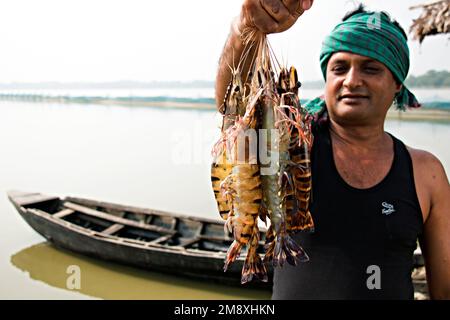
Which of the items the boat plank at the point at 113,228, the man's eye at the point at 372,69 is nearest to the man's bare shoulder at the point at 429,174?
the man's eye at the point at 372,69

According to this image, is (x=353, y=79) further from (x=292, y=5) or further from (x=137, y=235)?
(x=137, y=235)

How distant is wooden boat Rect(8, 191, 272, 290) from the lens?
6296mm

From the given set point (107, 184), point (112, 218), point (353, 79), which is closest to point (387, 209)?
point (353, 79)

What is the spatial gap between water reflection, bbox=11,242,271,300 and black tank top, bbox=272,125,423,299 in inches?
194

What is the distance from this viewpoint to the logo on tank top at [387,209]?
1686 millimetres

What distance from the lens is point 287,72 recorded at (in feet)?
5.10

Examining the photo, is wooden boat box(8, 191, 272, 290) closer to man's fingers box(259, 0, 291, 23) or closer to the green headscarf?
the green headscarf

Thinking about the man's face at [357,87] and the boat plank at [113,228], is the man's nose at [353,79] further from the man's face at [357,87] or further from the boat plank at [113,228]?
the boat plank at [113,228]

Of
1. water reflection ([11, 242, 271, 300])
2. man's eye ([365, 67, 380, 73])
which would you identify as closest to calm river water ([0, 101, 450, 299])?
water reflection ([11, 242, 271, 300])

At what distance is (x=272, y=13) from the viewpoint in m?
1.39

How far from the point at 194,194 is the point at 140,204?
1.59 meters

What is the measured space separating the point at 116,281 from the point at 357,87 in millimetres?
6234
